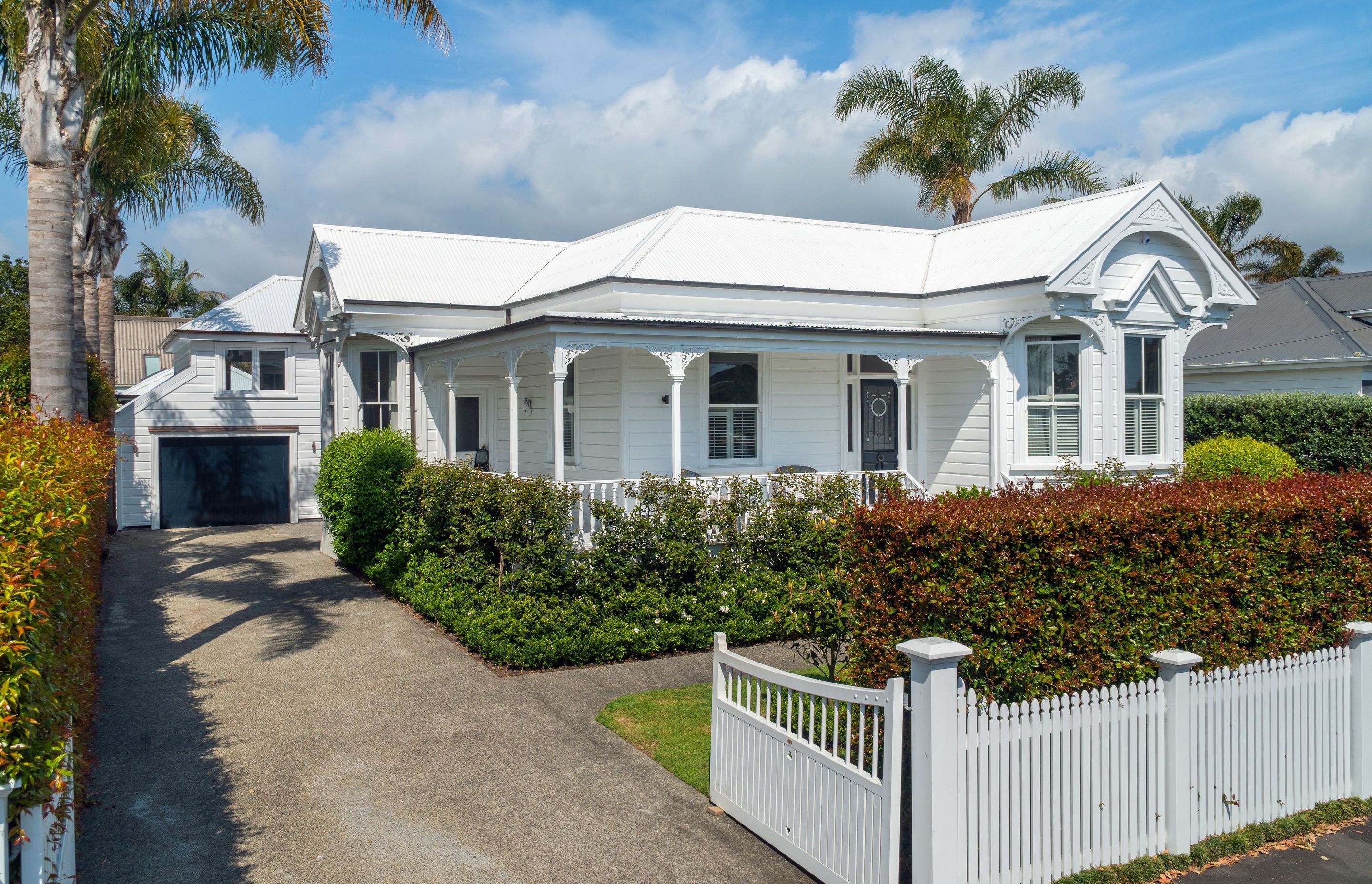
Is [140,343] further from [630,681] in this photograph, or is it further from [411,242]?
[630,681]

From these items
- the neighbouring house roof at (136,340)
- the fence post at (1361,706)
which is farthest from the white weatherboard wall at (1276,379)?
the neighbouring house roof at (136,340)

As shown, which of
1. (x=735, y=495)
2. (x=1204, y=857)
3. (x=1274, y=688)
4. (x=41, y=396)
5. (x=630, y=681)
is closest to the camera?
(x=1204, y=857)

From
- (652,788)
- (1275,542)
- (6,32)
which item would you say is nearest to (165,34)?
(6,32)

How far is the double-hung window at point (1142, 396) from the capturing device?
52.5ft

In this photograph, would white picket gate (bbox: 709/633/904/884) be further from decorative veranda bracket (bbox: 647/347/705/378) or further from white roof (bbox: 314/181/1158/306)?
white roof (bbox: 314/181/1158/306)

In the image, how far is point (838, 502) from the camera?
1248 centimetres

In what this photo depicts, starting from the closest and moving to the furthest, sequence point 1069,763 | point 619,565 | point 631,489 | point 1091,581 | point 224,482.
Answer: point 1069,763
point 1091,581
point 619,565
point 631,489
point 224,482

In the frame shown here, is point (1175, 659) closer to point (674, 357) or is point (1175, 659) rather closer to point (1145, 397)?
point (674, 357)

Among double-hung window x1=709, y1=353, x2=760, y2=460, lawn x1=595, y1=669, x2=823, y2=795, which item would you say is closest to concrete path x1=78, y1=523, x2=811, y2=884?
Result: lawn x1=595, y1=669, x2=823, y2=795

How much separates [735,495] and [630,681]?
3.25 metres

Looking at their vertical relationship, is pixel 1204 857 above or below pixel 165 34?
below

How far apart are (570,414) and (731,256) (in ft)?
12.7

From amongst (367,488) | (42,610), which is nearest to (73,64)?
(367,488)

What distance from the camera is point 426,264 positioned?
2000cm
